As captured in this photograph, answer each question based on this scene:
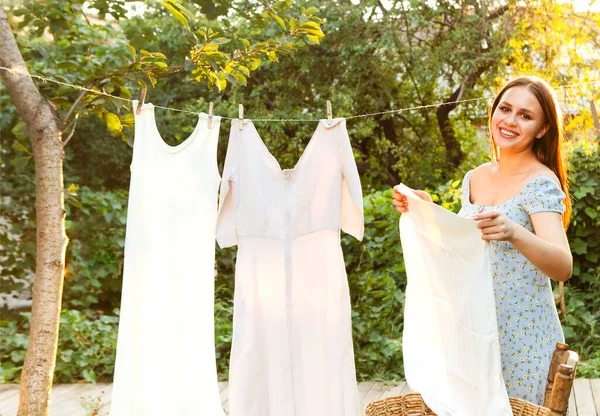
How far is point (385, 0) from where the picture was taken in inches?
246

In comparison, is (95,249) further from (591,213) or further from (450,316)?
(450,316)

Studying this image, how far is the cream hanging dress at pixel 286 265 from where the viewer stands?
95.0 inches

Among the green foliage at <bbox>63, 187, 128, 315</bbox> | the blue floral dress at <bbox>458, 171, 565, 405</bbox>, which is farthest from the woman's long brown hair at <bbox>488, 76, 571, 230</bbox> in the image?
the green foliage at <bbox>63, 187, 128, 315</bbox>

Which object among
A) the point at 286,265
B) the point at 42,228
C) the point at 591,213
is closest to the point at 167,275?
the point at 286,265

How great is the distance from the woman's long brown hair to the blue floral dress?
4.3 inches

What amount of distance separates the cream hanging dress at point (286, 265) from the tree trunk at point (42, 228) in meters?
0.67

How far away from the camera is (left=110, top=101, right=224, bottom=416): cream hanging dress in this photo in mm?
2451

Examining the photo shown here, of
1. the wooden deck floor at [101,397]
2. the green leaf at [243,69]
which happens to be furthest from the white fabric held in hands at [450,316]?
the wooden deck floor at [101,397]

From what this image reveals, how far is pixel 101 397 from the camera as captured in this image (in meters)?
4.02

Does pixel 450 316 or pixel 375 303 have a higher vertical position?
pixel 375 303

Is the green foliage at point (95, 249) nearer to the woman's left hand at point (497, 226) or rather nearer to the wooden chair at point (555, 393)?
the wooden chair at point (555, 393)

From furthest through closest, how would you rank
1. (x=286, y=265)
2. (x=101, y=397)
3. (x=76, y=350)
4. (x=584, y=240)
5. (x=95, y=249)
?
(x=95, y=249)
(x=584, y=240)
(x=76, y=350)
(x=101, y=397)
(x=286, y=265)

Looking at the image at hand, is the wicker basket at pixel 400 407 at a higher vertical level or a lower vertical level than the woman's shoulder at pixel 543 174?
lower

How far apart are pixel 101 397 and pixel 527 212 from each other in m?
2.96
